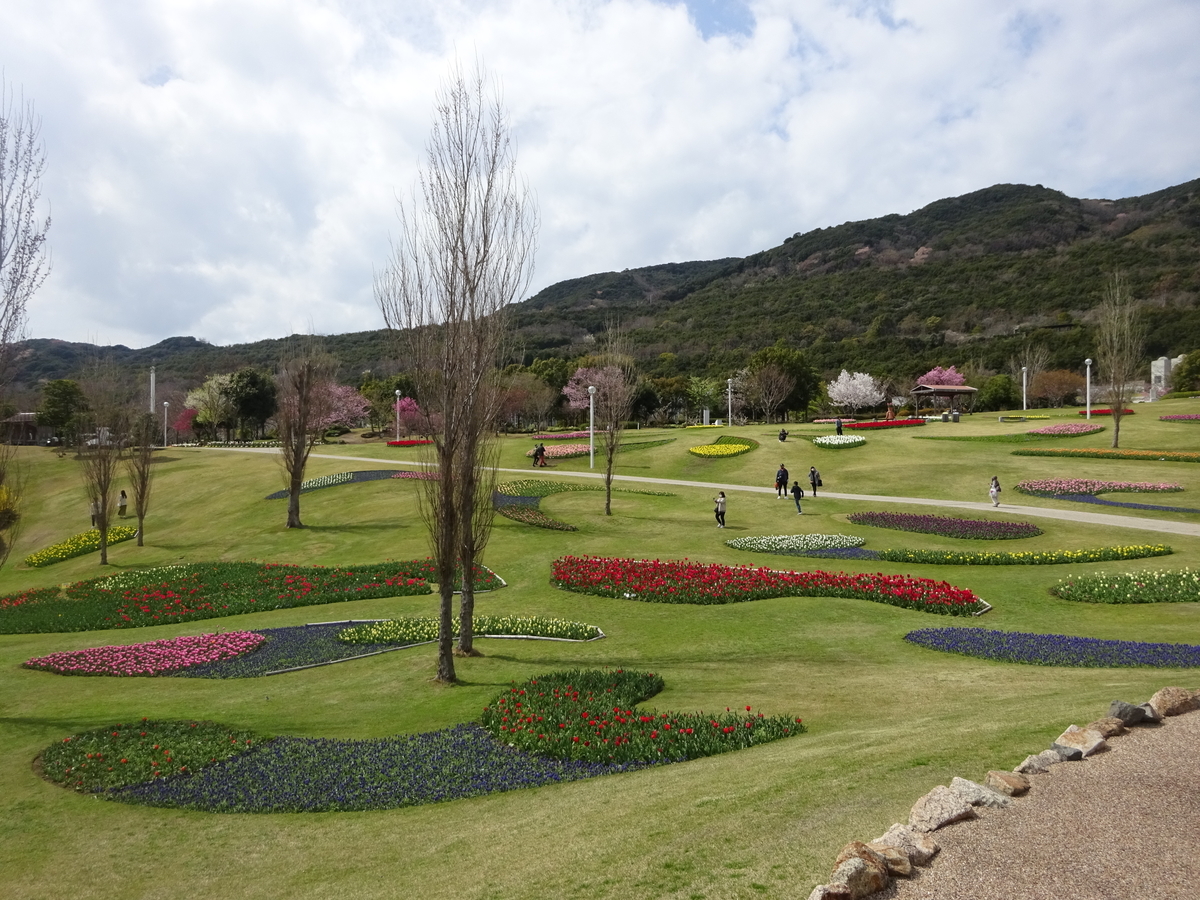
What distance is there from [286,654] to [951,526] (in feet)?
70.2

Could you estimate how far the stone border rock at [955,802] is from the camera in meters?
4.62

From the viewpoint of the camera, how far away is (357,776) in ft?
28.7

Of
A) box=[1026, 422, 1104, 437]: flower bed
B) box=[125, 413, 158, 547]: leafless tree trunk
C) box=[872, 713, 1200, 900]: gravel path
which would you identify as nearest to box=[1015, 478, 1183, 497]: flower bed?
box=[1026, 422, 1104, 437]: flower bed

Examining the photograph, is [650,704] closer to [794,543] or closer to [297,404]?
[794,543]

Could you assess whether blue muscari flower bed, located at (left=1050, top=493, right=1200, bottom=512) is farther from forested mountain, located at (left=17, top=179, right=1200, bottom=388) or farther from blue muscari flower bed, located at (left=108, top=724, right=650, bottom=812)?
forested mountain, located at (left=17, top=179, right=1200, bottom=388)

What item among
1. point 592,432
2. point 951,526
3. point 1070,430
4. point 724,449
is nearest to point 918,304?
point 1070,430

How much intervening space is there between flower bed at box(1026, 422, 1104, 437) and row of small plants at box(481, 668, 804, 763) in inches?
1657

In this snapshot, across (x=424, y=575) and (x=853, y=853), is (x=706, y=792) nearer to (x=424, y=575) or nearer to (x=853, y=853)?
(x=853, y=853)

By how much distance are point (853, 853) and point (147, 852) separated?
22.4 ft

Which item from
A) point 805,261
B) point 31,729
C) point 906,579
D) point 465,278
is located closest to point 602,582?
point 906,579

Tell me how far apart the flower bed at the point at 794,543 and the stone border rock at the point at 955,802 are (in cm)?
1560

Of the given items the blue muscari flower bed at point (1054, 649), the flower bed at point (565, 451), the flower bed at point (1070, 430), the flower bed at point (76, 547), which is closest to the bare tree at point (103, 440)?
the flower bed at point (76, 547)

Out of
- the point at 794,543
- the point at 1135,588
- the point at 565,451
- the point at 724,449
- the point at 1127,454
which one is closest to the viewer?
the point at 1135,588

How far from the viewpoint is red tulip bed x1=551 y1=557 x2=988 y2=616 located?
17000 millimetres
